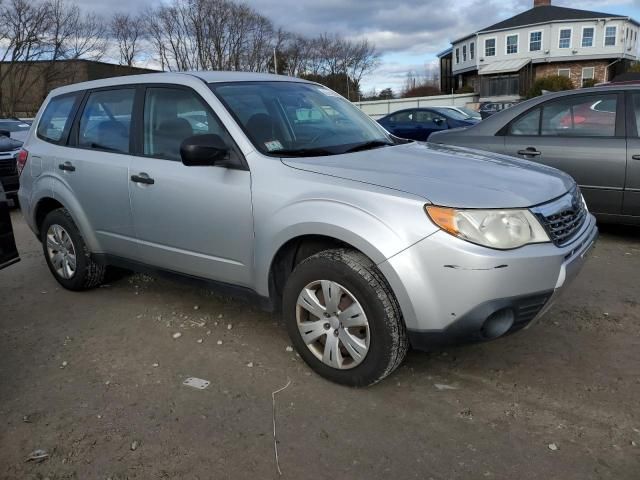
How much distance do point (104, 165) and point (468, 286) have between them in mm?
2855

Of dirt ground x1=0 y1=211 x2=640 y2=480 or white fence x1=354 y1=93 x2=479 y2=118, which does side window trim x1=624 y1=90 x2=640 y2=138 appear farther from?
white fence x1=354 y1=93 x2=479 y2=118

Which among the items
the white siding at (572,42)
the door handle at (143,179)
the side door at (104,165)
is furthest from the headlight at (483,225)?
the white siding at (572,42)

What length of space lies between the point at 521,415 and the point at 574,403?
0.31 m

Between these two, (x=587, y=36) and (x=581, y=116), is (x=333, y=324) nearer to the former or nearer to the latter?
(x=581, y=116)

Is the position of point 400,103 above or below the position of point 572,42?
below

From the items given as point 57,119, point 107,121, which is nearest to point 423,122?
point 57,119

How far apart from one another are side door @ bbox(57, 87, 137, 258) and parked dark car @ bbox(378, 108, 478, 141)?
11.3 m

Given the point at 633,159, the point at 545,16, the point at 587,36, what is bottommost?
the point at 633,159

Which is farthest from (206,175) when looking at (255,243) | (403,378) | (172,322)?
(403,378)

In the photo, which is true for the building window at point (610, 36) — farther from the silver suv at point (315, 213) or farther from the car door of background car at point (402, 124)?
the silver suv at point (315, 213)

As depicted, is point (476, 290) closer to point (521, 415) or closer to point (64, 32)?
point (521, 415)

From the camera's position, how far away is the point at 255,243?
10.5ft

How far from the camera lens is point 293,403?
291 centimetres

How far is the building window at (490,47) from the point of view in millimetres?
51656
